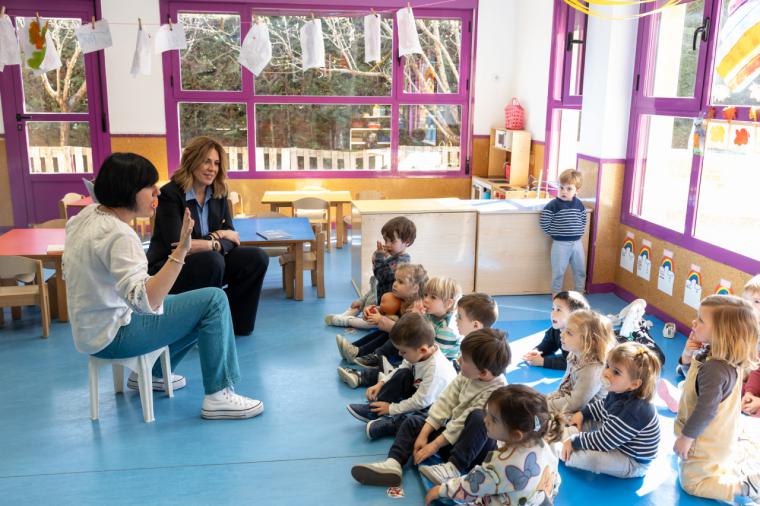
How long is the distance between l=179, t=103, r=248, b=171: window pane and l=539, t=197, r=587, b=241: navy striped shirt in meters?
3.97

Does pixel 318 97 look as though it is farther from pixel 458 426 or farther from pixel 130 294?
pixel 458 426

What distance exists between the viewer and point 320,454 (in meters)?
3.05

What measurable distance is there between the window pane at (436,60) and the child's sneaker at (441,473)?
5.94 metres

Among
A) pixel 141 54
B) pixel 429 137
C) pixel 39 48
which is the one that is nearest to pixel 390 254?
pixel 141 54

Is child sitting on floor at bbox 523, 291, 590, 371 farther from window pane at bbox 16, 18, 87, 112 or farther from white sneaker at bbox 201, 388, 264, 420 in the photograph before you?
window pane at bbox 16, 18, 87, 112

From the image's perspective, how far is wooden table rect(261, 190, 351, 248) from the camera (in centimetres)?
690

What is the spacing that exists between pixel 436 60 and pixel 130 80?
135 inches

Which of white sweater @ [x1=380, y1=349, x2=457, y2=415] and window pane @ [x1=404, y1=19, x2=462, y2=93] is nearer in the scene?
white sweater @ [x1=380, y1=349, x2=457, y2=415]

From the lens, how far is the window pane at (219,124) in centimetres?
771

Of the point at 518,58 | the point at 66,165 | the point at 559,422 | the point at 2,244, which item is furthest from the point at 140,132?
the point at 559,422

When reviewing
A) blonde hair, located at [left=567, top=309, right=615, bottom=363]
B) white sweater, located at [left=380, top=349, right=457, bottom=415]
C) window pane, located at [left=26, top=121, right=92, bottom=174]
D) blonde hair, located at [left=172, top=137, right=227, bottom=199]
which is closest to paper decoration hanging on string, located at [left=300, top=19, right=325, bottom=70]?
window pane, located at [left=26, top=121, right=92, bottom=174]

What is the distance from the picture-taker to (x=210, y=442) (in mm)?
3158

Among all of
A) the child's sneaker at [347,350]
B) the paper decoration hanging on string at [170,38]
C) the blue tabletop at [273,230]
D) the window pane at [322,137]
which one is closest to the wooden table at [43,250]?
the blue tabletop at [273,230]

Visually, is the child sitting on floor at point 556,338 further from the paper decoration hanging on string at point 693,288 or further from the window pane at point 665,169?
the window pane at point 665,169
